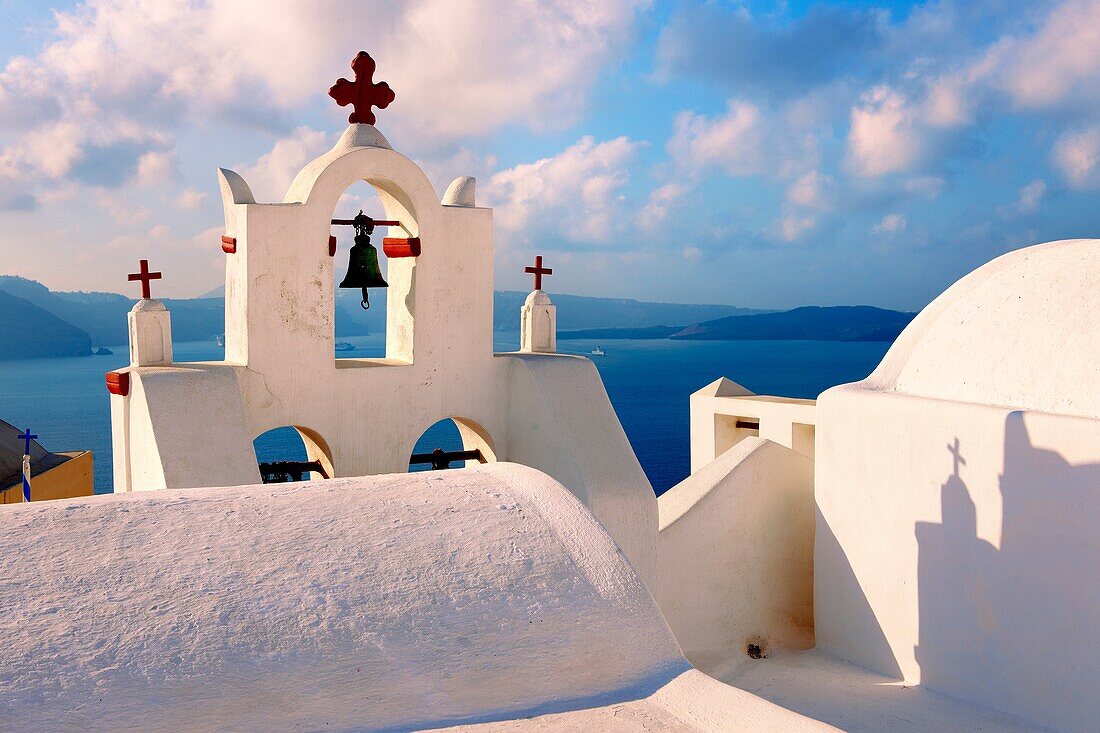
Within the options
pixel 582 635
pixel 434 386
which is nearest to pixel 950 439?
pixel 434 386

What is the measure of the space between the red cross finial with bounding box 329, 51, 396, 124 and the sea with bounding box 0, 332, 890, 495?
18.2 metres

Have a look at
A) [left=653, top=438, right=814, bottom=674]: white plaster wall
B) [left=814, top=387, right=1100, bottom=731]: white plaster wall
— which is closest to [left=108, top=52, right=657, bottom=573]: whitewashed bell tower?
[left=653, top=438, right=814, bottom=674]: white plaster wall

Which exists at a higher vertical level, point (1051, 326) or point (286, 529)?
point (1051, 326)

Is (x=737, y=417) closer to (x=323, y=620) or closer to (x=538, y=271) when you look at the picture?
(x=538, y=271)

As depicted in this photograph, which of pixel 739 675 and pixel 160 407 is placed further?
pixel 739 675

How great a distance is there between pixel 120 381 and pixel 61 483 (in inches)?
254

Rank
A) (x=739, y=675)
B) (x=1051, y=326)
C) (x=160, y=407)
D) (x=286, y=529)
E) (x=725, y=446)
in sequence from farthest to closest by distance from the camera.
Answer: (x=725, y=446) → (x=739, y=675) → (x=1051, y=326) → (x=160, y=407) → (x=286, y=529)

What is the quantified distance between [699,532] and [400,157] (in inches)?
168

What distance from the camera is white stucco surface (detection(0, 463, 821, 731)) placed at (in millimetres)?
2877

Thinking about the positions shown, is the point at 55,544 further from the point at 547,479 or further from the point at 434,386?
the point at 434,386

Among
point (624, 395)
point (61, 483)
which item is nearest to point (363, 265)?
point (61, 483)

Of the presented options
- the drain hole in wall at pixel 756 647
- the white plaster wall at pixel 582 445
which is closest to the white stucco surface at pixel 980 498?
the drain hole in wall at pixel 756 647

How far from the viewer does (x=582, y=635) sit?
344 centimetres

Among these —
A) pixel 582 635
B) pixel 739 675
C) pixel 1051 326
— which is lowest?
pixel 739 675
